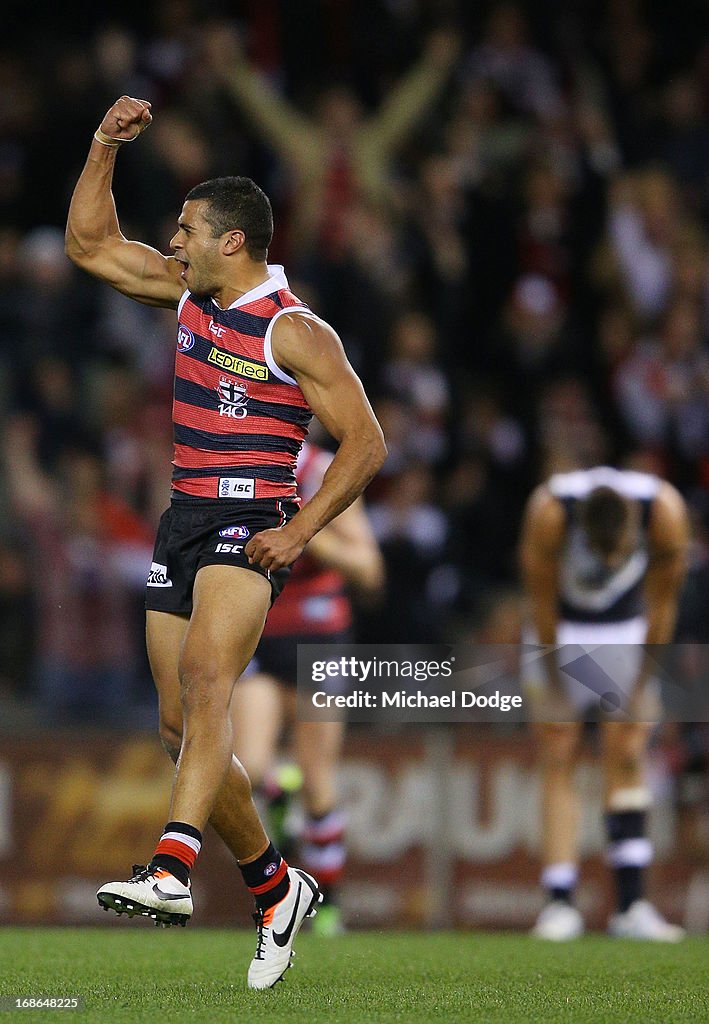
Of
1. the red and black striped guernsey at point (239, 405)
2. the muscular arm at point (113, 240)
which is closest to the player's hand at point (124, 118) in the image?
the muscular arm at point (113, 240)

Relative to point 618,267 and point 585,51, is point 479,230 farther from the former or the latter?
point 585,51

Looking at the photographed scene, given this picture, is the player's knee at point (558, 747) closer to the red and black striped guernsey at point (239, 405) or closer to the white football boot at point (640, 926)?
the white football boot at point (640, 926)

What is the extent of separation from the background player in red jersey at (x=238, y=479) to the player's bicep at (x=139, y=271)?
0.50 feet

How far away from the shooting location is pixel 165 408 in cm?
1116

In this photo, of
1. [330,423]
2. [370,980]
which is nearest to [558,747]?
[370,980]

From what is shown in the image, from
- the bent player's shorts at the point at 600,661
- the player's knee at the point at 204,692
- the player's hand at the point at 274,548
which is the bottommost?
the player's knee at the point at 204,692

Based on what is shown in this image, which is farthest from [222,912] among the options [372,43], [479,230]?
[372,43]

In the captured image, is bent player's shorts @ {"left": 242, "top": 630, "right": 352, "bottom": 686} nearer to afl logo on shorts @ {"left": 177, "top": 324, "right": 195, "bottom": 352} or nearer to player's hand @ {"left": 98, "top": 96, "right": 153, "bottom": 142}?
afl logo on shorts @ {"left": 177, "top": 324, "right": 195, "bottom": 352}

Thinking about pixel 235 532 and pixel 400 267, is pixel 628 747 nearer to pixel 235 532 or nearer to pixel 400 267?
pixel 235 532

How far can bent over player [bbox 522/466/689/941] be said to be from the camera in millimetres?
7762

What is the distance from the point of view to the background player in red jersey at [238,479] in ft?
16.2

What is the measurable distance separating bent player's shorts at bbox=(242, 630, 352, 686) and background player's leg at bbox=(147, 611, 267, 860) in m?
2.71

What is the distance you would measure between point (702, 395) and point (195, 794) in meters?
7.56

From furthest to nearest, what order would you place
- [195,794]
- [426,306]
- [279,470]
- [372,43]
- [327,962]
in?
[372,43] < [426,306] < [327,962] < [279,470] < [195,794]
